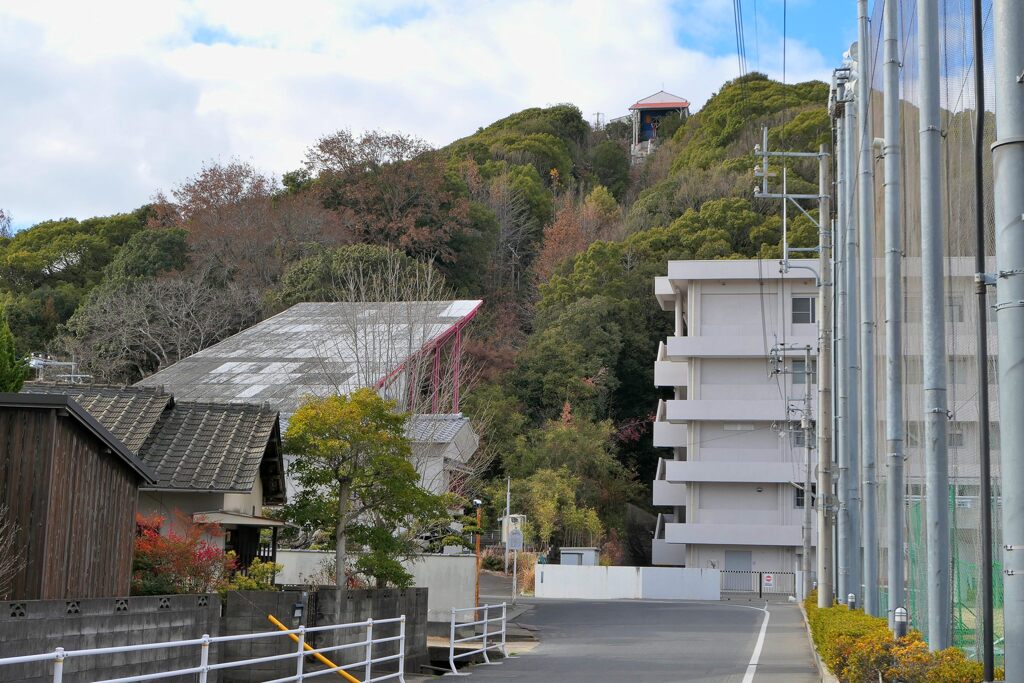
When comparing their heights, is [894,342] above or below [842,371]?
below

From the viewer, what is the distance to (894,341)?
43.1ft

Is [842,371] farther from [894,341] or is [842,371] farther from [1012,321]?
[1012,321]

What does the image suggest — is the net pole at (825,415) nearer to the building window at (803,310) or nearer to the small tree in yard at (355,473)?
the small tree in yard at (355,473)

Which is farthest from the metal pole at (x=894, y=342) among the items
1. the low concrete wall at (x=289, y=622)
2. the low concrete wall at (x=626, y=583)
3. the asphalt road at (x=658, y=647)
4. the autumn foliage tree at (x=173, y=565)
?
the low concrete wall at (x=626, y=583)

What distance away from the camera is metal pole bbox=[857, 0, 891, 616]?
16594 mm

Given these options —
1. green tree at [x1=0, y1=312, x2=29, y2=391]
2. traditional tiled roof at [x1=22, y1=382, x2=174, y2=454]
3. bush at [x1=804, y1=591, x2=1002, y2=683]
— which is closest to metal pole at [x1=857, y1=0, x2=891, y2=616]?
bush at [x1=804, y1=591, x2=1002, y2=683]

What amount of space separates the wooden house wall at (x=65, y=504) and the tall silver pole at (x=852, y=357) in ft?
43.9

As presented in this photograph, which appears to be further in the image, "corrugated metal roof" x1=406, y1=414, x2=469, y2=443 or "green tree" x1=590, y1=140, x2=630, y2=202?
"green tree" x1=590, y1=140, x2=630, y2=202

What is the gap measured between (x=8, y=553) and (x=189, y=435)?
7153 millimetres

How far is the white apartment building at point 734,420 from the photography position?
54.2 m

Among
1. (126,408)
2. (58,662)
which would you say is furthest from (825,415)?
(58,662)

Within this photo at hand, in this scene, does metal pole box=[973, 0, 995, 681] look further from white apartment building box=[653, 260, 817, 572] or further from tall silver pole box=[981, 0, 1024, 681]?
white apartment building box=[653, 260, 817, 572]

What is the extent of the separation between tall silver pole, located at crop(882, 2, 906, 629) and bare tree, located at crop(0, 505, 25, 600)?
10.4 m

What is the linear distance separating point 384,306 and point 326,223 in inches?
955
